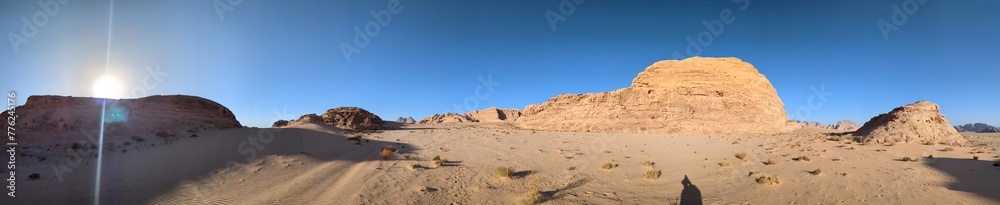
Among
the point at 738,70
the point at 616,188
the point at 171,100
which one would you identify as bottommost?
the point at 616,188

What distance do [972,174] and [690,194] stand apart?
27.4 ft

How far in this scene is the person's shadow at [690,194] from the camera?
7.94 meters

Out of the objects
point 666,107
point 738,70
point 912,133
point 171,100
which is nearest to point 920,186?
point 912,133

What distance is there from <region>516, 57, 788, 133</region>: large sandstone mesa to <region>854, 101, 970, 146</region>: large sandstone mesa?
1712 centimetres

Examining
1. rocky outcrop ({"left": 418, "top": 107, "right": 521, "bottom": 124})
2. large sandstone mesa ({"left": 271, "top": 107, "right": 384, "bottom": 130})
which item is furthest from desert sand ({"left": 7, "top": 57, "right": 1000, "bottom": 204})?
rocky outcrop ({"left": 418, "top": 107, "right": 521, "bottom": 124})

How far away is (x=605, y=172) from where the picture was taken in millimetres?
11383

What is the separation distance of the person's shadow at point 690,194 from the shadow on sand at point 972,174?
200 inches

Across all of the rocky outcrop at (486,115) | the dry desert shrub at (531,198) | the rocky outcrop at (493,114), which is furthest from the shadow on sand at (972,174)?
the rocky outcrop at (493,114)

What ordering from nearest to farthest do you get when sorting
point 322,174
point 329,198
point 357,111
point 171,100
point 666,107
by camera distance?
point 329,198, point 322,174, point 171,100, point 666,107, point 357,111

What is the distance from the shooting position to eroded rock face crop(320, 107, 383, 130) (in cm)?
4706

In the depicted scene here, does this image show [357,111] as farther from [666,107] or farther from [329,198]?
[329,198]

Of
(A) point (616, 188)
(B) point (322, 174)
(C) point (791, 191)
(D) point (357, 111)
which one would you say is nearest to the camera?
(C) point (791, 191)

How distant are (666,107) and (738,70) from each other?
14.4 metres

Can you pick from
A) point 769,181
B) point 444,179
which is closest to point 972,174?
point 769,181
